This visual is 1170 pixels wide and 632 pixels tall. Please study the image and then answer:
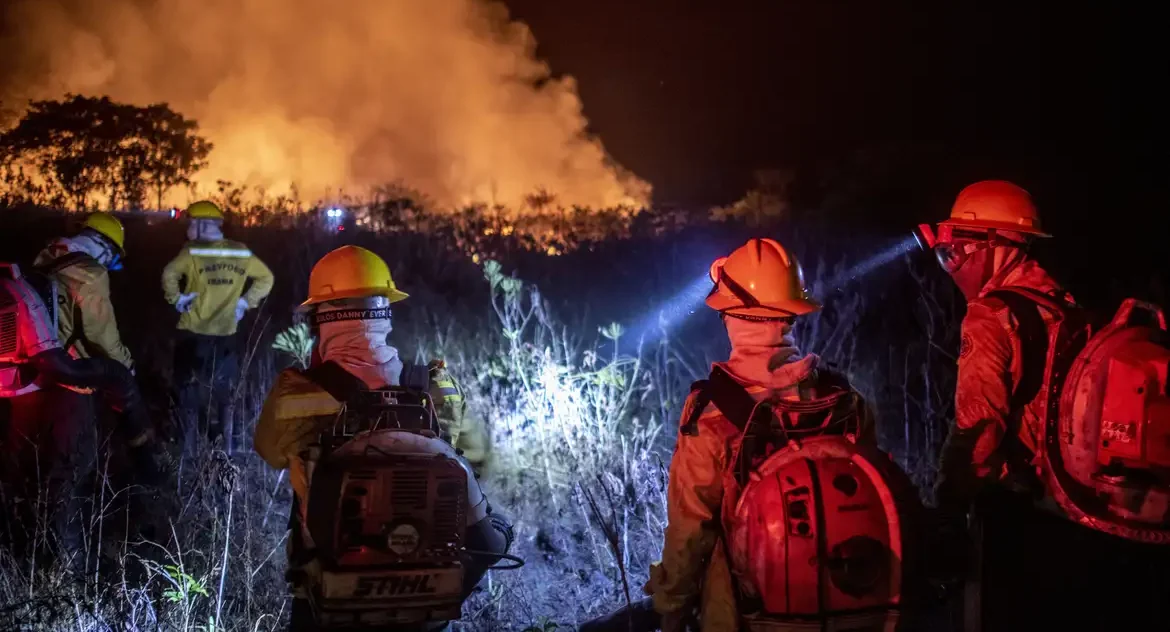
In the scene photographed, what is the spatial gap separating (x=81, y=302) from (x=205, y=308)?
9.22 feet

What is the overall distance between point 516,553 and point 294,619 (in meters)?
2.31

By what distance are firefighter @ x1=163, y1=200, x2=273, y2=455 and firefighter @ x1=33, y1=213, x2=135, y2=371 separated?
2.42 meters

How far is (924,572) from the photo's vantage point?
94.3 inches

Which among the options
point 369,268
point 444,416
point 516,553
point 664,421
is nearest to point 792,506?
point 444,416

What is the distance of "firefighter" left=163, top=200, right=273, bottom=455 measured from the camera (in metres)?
7.47

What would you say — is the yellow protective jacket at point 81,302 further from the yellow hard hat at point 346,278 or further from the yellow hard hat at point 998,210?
the yellow hard hat at point 998,210

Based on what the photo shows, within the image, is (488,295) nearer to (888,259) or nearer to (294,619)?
(888,259)

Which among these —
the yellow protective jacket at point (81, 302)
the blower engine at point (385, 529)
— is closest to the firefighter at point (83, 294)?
the yellow protective jacket at point (81, 302)

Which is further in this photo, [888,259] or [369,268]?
[888,259]

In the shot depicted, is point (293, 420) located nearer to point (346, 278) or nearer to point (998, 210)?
point (346, 278)

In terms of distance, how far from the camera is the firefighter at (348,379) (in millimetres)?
2789

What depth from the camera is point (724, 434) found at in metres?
2.46

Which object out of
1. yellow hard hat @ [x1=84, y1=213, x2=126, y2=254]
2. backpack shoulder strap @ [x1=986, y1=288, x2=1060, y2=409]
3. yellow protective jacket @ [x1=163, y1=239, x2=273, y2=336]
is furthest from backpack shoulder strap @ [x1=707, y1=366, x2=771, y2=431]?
yellow protective jacket @ [x1=163, y1=239, x2=273, y2=336]

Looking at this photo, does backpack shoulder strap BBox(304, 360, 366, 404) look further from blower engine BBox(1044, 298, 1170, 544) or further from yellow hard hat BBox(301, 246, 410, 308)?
blower engine BBox(1044, 298, 1170, 544)
